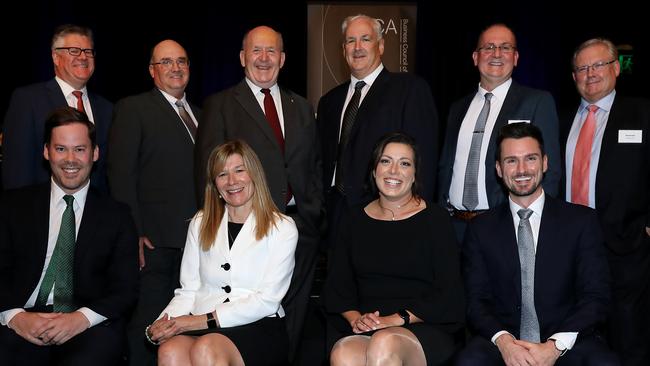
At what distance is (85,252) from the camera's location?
3047mm

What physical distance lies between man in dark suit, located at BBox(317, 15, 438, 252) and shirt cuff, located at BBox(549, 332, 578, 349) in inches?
38.5

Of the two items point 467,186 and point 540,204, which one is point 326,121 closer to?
point 467,186

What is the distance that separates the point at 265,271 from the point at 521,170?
3.82 feet

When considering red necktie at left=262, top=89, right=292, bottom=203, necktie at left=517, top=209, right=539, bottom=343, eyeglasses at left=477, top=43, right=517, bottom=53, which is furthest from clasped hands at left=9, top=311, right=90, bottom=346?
eyeglasses at left=477, top=43, right=517, bottom=53

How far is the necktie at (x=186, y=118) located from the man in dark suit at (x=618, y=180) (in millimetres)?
2052

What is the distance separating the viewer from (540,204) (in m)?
3.09

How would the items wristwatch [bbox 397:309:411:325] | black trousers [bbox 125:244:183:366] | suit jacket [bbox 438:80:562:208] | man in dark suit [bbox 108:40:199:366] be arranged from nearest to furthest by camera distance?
wristwatch [bbox 397:309:411:325], suit jacket [bbox 438:80:562:208], man in dark suit [bbox 108:40:199:366], black trousers [bbox 125:244:183:366]

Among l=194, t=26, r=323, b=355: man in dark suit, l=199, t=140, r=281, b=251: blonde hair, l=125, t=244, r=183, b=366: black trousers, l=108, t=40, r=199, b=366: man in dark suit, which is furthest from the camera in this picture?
l=125, t=244, r=183, b=366: black trousers

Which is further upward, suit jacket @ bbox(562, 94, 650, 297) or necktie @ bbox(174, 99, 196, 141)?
necktie @ bbox(174, 99, 196, 141)

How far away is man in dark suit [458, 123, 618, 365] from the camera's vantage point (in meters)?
2.90

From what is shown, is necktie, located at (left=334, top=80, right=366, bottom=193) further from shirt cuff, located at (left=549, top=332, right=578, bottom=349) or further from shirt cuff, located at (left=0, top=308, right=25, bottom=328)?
shirt cuff, located at (left=0, top=308, right=25, bottom=328)

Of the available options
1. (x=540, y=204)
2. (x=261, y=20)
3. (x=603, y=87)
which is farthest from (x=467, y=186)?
(x=261, y=20)

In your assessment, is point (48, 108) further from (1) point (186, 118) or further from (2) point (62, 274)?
(2) point (62, 274)

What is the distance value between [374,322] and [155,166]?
1594 mm
